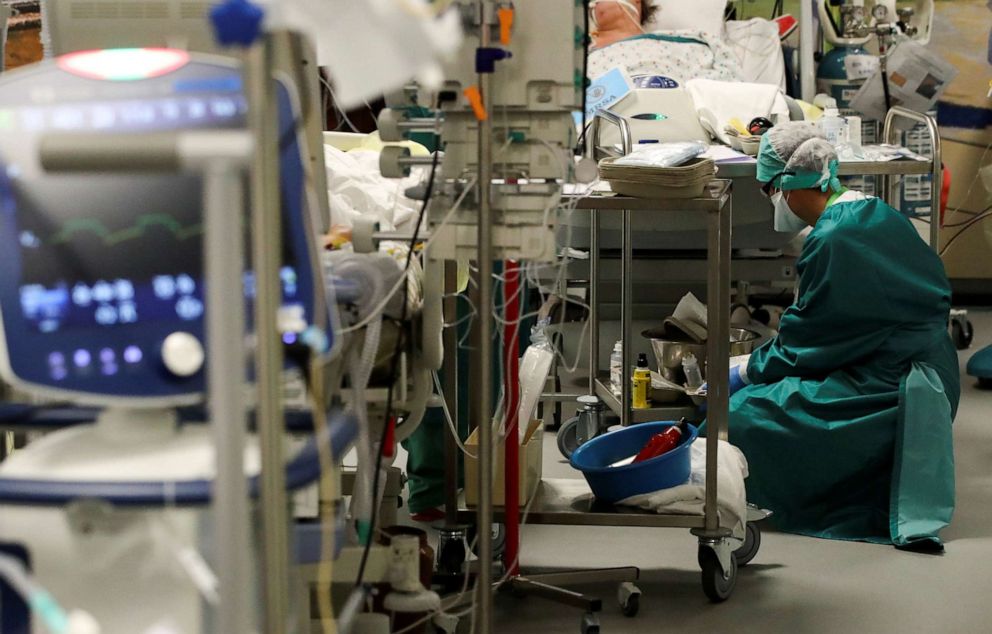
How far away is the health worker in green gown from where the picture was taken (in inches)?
132

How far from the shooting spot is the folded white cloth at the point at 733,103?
15.9 ft

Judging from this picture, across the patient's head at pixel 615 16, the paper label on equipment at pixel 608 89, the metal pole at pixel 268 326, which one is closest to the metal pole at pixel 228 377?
the metal pole at pixel 268 326

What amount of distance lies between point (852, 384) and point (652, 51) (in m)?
2.41

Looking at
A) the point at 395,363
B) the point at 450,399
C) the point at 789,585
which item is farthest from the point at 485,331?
the point at 789,585

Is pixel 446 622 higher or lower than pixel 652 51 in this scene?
lower

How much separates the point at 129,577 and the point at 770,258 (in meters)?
4.08

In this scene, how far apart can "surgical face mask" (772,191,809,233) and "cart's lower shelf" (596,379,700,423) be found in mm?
686

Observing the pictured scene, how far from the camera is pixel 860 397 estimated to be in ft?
11.2

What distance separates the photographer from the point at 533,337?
11.9 feet

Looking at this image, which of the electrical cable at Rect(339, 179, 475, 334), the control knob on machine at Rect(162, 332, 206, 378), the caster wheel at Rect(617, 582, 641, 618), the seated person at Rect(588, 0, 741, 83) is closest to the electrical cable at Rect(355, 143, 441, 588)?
the electrical cable at Rect(339, 179, 475, 334)

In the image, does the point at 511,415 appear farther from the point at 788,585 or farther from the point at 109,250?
the point at 109,250

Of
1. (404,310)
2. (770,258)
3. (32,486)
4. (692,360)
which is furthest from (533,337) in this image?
(32,486)

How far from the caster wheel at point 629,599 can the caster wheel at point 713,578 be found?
171 millimetres

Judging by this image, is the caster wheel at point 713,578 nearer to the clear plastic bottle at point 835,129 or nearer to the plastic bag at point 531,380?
the plastic bag at point 531,380
